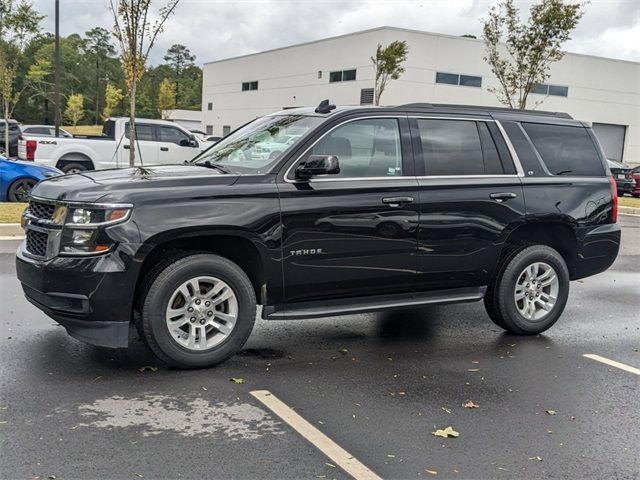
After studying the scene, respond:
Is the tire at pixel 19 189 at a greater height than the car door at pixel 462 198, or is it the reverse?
the car door at pixel 462 198

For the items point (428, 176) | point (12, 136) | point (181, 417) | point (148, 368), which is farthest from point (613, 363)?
point (12, 136)

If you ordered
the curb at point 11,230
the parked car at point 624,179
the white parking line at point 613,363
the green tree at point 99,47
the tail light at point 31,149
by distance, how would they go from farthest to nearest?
the green tree at point 99,47 < the parked car at point 624,179 < the tail light at point 31,149 < the curb at point 11,230 < the white parking line at point 613,363

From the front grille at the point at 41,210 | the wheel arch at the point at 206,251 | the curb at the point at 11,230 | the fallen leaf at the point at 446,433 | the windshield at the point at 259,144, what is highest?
the windshield at the point at 259,144

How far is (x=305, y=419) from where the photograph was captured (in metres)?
4.14

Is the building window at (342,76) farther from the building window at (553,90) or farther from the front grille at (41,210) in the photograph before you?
the front grille at (41,210)

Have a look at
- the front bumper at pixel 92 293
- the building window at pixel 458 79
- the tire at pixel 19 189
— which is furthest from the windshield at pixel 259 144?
the building window at pixel 458 79

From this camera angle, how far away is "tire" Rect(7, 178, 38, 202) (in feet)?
44.0

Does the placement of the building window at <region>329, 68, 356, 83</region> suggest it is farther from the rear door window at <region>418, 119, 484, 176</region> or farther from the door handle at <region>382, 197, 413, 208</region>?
the door handle at <region>382, 197, 413, 208</region>

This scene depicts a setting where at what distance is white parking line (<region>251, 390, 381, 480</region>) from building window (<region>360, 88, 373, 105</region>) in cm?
3844

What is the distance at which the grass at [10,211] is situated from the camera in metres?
11.0

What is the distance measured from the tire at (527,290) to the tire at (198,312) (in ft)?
8.12

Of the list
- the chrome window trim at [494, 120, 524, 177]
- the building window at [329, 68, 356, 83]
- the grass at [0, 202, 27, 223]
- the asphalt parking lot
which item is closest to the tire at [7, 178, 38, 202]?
the grass at [0, 202, 27, 223]

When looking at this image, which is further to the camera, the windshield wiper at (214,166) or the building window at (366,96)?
the building window at (366,96)

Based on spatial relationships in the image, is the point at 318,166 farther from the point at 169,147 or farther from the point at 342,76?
the point at 342,76
